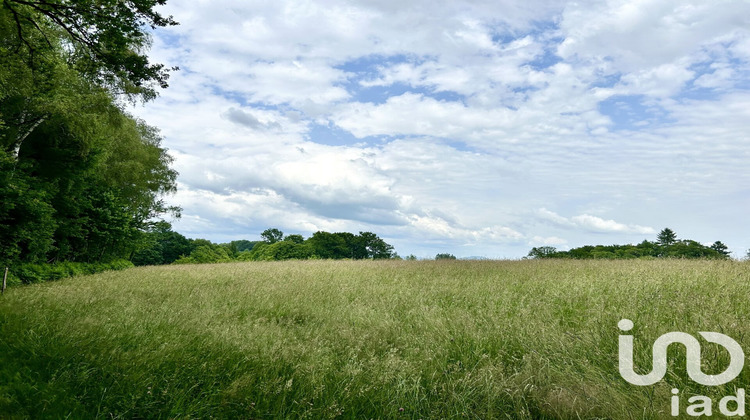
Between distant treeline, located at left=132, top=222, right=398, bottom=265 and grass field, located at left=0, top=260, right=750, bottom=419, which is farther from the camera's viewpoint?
distant treeline, located at left=132, top=222, right=398, bottom=265

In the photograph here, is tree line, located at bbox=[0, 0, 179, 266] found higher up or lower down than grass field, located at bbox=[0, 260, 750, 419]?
higher up

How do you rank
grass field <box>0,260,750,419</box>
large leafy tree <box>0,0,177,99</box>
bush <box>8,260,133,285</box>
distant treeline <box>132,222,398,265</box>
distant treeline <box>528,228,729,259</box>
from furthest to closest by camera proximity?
distant treeline <box>132,222,398,265</box>
distant treeline <box>528,228,729,259</box>
bush <box>8,260,133,285</box>
large leafy tree <box>0,0,177,99</box>
grass field <box>0,260,750,419</box>

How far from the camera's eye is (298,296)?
9688mm

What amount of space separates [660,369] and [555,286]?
515 centimetres

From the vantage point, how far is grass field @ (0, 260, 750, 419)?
4055mm

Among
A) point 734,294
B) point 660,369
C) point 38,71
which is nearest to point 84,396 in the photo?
point 660,369

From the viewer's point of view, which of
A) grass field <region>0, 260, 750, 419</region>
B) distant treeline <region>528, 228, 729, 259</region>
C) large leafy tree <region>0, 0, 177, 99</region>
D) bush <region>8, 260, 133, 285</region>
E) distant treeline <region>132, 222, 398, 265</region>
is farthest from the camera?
distant treeline <region>132, 222, 398, 265</region>

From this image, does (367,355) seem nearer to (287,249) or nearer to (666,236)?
(287,249)

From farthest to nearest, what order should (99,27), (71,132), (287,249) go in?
1. (287,249)
2. (71,132)
3. (99,27)

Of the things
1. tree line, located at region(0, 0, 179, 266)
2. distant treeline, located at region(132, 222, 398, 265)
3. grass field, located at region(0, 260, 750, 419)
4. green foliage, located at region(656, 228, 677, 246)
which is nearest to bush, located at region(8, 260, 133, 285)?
tree line, located at region(0, 0, 179, 266)

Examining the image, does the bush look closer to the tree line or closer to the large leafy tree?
the tree line

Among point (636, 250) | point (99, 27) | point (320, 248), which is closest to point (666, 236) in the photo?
point (636, 250)

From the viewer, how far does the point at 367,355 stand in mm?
5555

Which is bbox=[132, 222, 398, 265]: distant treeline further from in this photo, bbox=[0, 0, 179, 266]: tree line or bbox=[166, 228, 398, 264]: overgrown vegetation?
bbox=[0, 0, 179, 266]: tree line
